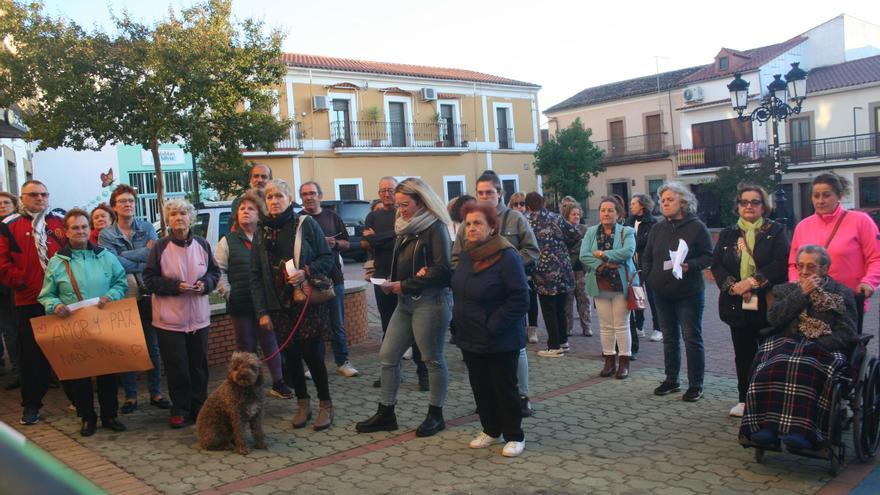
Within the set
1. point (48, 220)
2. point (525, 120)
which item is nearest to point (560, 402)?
point (48, 220)

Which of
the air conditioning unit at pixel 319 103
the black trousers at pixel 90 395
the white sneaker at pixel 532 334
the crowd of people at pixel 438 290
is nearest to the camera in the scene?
→ the crowd of people at pixel 438 290

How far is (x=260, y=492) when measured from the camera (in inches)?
183

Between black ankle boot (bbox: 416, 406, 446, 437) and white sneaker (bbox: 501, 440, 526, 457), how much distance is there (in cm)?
65

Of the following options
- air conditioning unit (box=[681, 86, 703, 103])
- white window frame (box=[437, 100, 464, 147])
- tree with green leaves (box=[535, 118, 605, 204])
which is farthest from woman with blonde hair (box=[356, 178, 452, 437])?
air conditioning unit (box=[681, 86, 703, 103])

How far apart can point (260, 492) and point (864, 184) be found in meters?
38.2

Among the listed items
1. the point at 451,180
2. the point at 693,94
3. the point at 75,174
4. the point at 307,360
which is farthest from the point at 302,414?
the point at 693,94

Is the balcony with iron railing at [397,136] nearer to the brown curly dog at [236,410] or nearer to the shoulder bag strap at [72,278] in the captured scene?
the shoulder bag strap at [72,278]

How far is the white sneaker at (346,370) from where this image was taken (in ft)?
25.0

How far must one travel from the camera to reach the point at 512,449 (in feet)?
17.0

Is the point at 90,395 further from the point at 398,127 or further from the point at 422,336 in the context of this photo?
the point at 398,127

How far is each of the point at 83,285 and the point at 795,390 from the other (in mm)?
5112

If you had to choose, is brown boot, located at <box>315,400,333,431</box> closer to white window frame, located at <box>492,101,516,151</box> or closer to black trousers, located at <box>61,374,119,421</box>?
black trousers, located at <box>61,374,119,421</box>

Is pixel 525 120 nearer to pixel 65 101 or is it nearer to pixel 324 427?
pixel 65 101

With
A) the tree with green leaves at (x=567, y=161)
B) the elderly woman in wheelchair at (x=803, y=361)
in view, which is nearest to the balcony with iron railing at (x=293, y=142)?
the tree with green leaves at (x=567, y=161)
